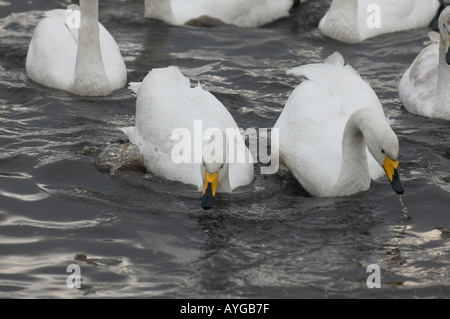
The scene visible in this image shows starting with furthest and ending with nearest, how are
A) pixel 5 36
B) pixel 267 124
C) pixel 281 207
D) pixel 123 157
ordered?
1. pixel 5 36
2. pixel 267 124
3. pixel 123 157
4. pixel 281 207

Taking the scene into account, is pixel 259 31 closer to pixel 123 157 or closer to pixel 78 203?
pixel 123 157

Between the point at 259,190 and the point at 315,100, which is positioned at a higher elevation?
the point at 315,100

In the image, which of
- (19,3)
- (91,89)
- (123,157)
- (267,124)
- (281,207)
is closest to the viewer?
(281,207)

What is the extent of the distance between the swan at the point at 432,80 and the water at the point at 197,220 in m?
0.20

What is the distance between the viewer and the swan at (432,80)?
11.3 metres

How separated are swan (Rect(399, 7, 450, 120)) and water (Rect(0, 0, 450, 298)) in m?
0.20

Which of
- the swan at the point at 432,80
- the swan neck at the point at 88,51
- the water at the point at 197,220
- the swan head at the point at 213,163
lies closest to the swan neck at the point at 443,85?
the swan at the point at 432,80

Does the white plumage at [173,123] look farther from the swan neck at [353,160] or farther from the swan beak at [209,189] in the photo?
the swan neck at [353,160]

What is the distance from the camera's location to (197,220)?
8.78 m

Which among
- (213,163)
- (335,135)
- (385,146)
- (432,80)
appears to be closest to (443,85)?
(432,80)

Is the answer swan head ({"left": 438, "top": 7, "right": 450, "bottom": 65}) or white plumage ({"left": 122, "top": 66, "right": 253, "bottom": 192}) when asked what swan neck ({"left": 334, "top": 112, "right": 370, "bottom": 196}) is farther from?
swan head ({"left": 438, "top": 7, "right": 450, "bottom": 65})
